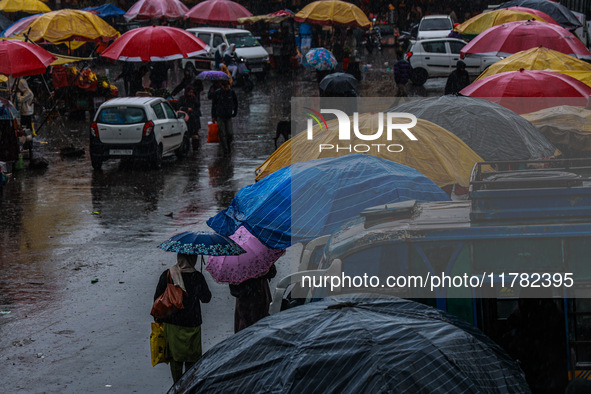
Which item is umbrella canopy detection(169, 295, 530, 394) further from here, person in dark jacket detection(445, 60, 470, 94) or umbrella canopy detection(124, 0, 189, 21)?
umbrella canopy detection(124, 0, 189, 21)

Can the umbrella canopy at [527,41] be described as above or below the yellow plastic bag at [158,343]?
above

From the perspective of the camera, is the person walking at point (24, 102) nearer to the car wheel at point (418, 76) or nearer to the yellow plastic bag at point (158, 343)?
the car wheel at point (418, 76)

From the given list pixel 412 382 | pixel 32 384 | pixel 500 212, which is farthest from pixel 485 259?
pixel 32 384

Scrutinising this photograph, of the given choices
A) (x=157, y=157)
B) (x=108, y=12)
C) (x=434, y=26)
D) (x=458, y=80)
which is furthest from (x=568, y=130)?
(x=108, y=12)

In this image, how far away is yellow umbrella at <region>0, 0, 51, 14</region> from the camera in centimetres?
3603

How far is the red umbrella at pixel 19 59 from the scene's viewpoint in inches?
699

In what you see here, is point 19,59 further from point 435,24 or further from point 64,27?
point 435,24

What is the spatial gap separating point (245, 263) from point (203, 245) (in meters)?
0.68

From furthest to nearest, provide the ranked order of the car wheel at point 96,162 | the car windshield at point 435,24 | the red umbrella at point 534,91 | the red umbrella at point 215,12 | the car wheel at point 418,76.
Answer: the car windshield at point 435,24, the red umbrella at point 215,12, the car wheel at point 418,76, the car wheel at point 96,162, the red umbrella at point 534,91

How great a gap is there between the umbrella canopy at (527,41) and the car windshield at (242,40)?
56.6 ft

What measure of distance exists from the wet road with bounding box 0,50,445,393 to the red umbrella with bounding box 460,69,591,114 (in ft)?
13.8

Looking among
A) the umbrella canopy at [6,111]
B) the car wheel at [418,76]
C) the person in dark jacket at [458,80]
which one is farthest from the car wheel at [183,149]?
the car wheel at [418,76]

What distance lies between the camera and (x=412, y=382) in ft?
12.7

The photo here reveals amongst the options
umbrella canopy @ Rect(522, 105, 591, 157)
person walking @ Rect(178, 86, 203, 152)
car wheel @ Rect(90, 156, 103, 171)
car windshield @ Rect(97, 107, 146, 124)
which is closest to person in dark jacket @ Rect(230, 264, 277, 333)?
umbrella canopy @ Rect(522, 105, 591, 157)
